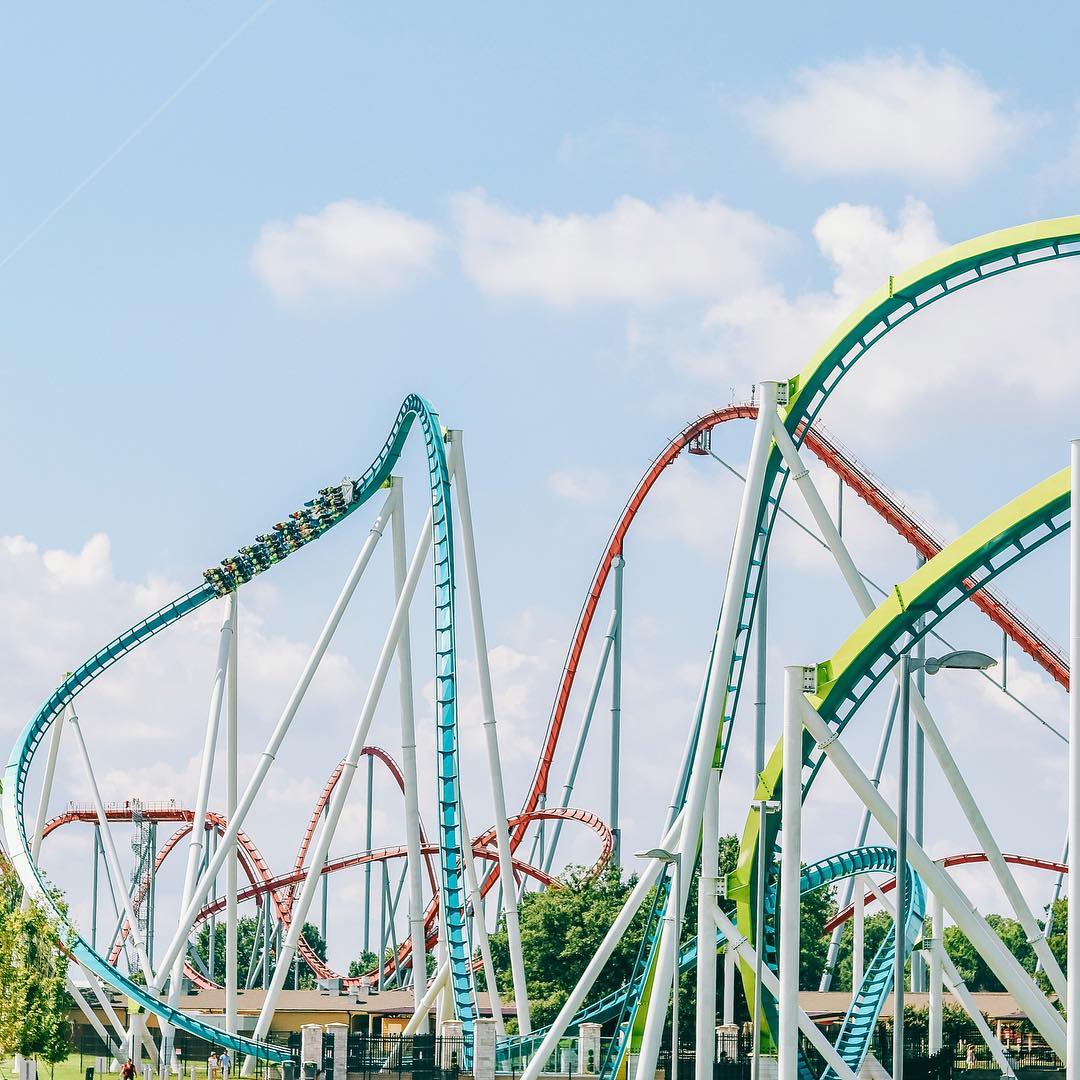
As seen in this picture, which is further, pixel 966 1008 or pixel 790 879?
pixel 966 1008

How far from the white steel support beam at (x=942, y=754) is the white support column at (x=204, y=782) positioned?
46.0 feet

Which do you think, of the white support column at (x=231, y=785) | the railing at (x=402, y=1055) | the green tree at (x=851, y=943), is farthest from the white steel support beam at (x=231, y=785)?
the green tree at (x=851, y=943)

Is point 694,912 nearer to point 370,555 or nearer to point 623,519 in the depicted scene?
point 623,519

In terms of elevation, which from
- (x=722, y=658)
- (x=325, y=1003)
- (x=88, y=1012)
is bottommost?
(x=88, y=1012)

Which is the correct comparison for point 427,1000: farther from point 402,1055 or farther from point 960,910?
point 960,910

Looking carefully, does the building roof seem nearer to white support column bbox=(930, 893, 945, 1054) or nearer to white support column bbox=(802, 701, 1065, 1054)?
white support column bbox=(930, 893, 945, 1054)

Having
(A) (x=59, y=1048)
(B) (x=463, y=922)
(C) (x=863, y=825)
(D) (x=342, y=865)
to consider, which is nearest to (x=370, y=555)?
(B) (x=463, y=922)

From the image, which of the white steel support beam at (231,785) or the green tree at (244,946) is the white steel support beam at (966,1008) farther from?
the green tree at (244,946)

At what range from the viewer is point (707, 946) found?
23.0 m

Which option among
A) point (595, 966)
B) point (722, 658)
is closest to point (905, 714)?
point (722, 658)

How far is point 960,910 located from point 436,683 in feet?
42.3

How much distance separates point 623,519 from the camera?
43.5 meters

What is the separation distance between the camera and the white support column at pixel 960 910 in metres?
20.3

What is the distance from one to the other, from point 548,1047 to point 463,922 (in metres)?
6.33
